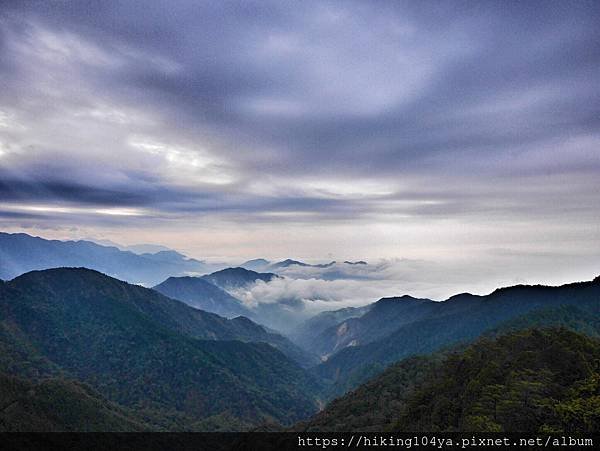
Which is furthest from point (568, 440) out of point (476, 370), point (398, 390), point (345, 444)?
point (398, 390)

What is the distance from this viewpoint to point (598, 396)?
6391 centimetres

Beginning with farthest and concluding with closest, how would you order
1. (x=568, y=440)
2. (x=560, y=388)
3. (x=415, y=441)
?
(x=415, y=441)
(x=560, y=388)
(x=568, y=440)

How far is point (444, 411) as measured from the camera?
105375mm

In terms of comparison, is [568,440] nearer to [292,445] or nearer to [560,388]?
[560,388]

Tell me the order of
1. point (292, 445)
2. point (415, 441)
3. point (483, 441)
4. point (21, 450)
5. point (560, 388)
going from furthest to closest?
point (21, 450)
point (292, 445)
point (415, 441)
point (560, 388)
point (483, 441)

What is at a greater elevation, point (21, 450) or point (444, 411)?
point (444, 411)

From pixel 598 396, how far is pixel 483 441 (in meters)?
19.9

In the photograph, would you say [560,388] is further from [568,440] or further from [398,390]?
[398,390]

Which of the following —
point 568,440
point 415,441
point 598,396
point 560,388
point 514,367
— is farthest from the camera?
point 514,367

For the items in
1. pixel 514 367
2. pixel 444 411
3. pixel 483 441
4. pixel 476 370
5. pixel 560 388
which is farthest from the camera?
pixel 476 370

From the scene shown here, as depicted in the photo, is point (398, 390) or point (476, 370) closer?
point (476, 370)

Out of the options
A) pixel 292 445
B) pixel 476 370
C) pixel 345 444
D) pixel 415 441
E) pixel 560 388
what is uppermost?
pixel 560 388

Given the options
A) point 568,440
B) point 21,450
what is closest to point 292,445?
point 568,440

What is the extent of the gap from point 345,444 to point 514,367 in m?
57.1
